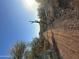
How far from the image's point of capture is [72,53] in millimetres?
1518

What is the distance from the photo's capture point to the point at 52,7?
10.3ft

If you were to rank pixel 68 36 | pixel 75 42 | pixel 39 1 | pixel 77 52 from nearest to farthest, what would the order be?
pixel 77 52
pixel 75 42
pixel 68 36
pixel 39 1

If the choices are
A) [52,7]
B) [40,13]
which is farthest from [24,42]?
[52,7]

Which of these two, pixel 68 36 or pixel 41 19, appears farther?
pixel 41 19

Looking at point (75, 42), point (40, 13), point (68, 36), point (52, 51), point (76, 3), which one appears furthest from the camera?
point (40, 13)

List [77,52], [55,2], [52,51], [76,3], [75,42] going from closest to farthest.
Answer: [77,52] < [75,42] < [76,3] < [52,51] < [55,2]

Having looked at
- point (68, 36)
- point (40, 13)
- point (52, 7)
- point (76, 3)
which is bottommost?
point (68, 36)

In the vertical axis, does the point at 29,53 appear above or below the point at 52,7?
below

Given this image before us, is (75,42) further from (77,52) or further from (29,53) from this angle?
(29,53)

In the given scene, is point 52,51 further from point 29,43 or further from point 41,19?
point 29,43

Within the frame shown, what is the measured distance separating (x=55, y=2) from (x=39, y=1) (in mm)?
957

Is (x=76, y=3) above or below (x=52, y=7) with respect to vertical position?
below

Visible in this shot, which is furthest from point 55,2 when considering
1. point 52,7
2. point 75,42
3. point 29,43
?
point 29,43

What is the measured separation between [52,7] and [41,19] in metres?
1.10
